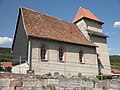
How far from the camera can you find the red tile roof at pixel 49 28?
72.4 ft

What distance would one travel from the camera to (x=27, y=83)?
1008 centimetres

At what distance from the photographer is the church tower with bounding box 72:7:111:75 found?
28.7 m

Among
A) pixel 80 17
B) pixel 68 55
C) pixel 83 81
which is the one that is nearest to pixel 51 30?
pixel 68 55

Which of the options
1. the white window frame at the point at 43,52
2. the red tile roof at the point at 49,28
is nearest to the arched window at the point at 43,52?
the white window frame at the point at 43,52

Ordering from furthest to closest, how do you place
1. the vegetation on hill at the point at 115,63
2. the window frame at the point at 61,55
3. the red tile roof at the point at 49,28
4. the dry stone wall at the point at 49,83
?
the vegetation on hill at the point at 115,63 → the window frame at the point at 61,55 → the red tile roof at the point at 49,28 → the dry stone wall at the point at 49,83

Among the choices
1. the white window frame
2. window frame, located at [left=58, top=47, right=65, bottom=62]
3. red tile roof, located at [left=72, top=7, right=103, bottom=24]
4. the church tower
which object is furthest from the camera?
red tile roof, located at [left=72, top=7, right=103, bottom=24]

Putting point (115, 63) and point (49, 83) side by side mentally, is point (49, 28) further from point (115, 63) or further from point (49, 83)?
point (115, 63)

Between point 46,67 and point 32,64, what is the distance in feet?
6.76

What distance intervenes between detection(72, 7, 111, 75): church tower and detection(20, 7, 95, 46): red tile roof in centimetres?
164

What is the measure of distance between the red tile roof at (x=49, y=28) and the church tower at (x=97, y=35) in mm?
1643

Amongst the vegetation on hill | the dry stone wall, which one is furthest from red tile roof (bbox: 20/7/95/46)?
the vegetation on hill

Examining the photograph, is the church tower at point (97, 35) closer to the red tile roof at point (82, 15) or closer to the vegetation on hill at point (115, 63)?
the red tile roof at point (82, 15)

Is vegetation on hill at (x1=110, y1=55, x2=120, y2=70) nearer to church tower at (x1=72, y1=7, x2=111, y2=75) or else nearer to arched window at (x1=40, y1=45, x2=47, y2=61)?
church tower at (x1=72, y1=7, x2=111, y2=75)

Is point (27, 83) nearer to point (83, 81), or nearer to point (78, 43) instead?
point (83, 81)
